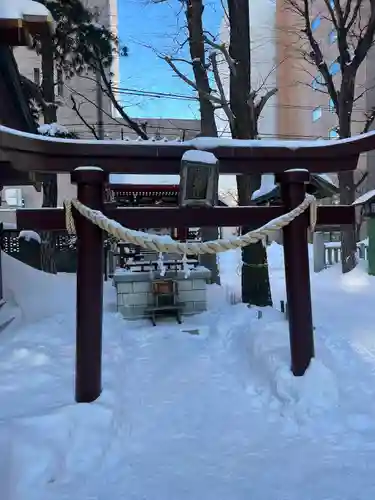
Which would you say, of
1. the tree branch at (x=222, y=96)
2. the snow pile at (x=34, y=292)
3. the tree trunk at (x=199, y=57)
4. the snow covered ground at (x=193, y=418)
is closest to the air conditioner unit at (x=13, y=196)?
the snow pile at (x=34, y=292)

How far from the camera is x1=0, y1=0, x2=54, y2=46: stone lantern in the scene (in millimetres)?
3270

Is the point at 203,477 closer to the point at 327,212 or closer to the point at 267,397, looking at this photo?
the point at 267,397

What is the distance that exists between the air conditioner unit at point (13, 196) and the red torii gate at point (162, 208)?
16.5 meters

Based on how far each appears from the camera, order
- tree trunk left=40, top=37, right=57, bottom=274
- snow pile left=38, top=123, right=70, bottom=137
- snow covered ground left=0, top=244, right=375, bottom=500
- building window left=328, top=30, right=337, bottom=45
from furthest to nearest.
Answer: building window left=328, top=30, right=337, bottom=45 → tree trunk left=40, top=37, right=57, bottom=274 → snow pile left=38, top=123, right=70, bottom=137 → snow covered ground left=0, top=244, right=375, bottom=500

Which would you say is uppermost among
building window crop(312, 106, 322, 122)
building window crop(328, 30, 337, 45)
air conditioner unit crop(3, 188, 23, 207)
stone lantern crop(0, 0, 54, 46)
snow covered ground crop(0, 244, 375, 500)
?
building window crop(328, 30, 337, 45)

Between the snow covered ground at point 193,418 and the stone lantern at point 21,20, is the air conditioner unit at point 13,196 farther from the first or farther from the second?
the stone lantern at point 21,20

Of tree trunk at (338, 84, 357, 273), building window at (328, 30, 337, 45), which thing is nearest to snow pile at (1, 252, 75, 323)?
tree trunk at (338, 84, 357, 273)

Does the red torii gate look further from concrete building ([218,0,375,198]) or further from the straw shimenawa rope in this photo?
concrete building ([218,0,375,198])

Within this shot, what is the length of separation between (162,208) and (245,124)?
15.4 feet

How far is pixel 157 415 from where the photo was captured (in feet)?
13.5

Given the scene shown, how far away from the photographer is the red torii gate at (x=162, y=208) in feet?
13.6

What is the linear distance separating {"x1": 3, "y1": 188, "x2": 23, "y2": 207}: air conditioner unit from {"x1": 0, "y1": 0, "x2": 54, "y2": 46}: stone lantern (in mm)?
17052

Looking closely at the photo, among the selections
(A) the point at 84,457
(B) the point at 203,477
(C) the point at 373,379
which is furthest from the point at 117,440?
(C) the point at 373,379

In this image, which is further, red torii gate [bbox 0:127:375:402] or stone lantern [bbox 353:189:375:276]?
stone lantern [bbox 353:189:375:276]
